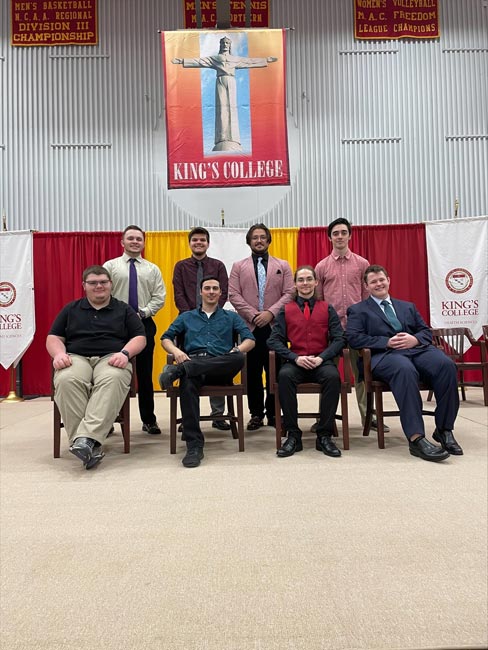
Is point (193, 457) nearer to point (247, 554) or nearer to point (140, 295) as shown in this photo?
point (247, 554)

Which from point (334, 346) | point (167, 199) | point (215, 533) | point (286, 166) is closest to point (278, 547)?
point (215, 533)

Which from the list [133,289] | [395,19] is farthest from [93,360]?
[395,19]

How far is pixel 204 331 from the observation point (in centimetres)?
291

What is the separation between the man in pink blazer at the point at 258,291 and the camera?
326 cm

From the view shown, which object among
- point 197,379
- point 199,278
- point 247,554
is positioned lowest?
point 247,554

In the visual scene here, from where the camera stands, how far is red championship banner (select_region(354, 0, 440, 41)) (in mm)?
6574

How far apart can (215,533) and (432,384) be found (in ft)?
5.26

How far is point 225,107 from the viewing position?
5.10 meters

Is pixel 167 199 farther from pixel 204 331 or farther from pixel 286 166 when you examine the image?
pixel 204 331

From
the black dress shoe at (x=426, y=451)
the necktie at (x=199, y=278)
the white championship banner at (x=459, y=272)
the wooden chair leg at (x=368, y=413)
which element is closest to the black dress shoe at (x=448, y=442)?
the black dress shoe at (x=426, y=451)

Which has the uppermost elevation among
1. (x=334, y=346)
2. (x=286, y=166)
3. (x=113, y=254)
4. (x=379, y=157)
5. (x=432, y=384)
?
(x=379, y=157)

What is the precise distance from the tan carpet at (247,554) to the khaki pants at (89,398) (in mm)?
211

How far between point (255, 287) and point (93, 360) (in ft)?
3.87

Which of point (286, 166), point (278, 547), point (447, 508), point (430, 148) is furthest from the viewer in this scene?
point (430, 148)
